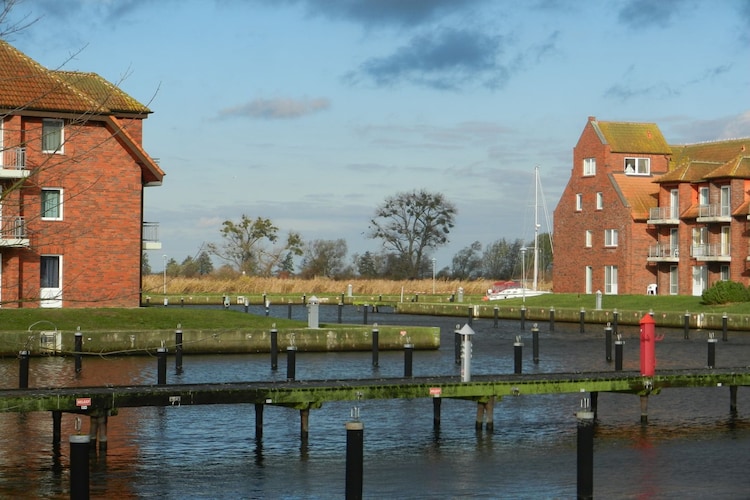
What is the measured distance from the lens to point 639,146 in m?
89.0

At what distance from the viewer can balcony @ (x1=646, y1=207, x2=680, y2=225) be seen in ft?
270

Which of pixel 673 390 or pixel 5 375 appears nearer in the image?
pixel 673 390

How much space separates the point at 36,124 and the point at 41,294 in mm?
7073

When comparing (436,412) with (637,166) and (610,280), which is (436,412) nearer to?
(610,280)

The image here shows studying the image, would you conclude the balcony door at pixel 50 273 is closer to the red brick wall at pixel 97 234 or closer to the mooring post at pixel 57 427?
the red brick wall at pixel 97 234

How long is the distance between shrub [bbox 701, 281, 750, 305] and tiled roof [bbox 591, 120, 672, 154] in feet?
69.1

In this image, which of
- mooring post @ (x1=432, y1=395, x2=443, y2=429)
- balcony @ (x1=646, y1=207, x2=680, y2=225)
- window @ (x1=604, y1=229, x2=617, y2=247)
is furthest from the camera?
window @ (x1=604, y1=229, x2=617, y2=247)

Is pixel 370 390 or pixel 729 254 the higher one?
pixel 729 254

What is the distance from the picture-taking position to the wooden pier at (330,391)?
22.6 meters

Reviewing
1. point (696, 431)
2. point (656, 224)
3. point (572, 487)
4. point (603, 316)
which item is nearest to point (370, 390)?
point (572, 487)

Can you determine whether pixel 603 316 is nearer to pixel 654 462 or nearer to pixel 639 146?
pixel 639 146

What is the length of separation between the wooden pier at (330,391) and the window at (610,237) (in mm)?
58719

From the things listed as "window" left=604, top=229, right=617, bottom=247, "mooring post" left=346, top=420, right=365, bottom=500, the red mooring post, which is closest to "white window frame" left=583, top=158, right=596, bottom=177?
"window" left=604, top=229, right=617, bottom=247

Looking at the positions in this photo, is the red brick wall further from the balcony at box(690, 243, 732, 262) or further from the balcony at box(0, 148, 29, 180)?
the balcony at box(690, 243, 732, 262)
